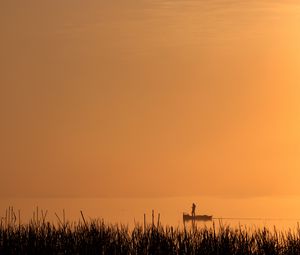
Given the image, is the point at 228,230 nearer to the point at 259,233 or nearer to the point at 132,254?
the point at 259,233

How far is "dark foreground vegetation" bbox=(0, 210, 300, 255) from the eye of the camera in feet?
50.6

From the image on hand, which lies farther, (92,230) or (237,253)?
(92,230)

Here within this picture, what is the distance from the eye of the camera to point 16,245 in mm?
16219

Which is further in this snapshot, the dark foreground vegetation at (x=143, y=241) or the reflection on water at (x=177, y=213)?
the reflection on water at (x=177, y=213)

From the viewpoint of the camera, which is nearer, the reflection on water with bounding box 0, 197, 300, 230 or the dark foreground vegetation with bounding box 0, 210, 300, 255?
the dark foreground vegetation with bounding box 0, 210, 300, 255

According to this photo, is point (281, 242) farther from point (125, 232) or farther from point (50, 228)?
point (50, 228)

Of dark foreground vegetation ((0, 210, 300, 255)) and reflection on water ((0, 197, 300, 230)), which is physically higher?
reflection on water ((0, 197, 300, 230))

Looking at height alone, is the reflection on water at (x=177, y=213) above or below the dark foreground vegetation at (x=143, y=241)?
above

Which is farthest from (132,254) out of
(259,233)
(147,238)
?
(259,233)

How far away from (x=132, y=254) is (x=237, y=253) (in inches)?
80.1

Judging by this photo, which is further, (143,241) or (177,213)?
(177,213)

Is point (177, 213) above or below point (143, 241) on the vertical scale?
above

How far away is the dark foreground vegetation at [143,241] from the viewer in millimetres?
15422

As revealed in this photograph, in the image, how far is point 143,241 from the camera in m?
16.2
